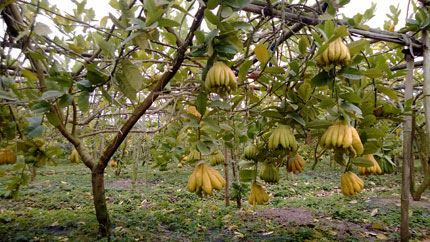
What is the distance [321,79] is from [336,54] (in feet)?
0.40

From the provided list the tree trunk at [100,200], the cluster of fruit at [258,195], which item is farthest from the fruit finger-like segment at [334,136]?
the tree trunk at [100,200]

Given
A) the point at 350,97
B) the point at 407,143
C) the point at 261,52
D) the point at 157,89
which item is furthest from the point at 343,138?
the point at 407,143

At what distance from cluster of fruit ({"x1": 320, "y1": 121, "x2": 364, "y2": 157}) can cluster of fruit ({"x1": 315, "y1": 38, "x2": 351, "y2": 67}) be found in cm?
19

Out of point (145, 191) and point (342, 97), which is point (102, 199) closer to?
point (342, 97)

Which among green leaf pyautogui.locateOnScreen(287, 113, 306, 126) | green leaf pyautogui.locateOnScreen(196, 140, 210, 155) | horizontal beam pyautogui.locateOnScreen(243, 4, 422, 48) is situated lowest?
green leaf pyautogui.locateOnScreen(196, 140, 210, 155)

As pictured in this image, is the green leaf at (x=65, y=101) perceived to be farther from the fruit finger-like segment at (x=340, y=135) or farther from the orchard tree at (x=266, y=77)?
the fruit finger-like segment at (x=340, y=135)

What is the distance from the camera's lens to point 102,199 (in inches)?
73.9

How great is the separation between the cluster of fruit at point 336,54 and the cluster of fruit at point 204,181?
0.51m

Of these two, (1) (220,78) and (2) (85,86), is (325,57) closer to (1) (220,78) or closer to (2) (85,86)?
(1) (220,78)

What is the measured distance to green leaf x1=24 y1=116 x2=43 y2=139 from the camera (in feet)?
3.03

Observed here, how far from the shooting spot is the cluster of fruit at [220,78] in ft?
2.51

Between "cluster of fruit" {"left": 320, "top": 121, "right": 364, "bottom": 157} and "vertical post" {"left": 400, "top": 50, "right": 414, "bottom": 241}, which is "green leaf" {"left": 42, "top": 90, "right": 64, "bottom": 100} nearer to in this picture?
"cluster of fruit" {"left": 320, "top": 121, "right": 364, "bottom": 157}

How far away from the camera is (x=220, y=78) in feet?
2.50

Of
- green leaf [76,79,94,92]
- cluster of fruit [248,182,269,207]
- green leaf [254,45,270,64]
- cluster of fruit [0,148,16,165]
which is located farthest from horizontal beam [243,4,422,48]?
cluster of fruit [0,148,16,165]
